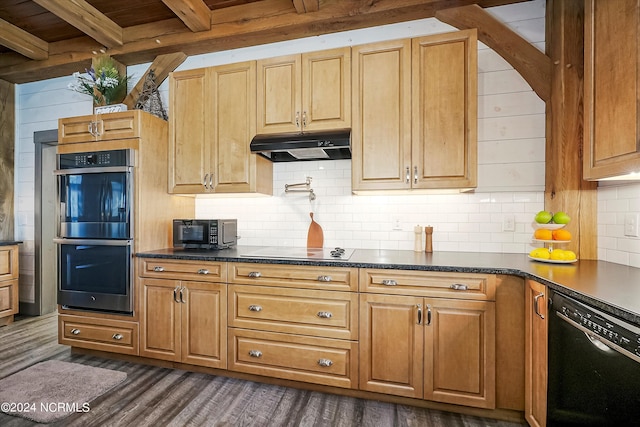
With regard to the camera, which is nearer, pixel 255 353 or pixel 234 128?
pixel 255 353

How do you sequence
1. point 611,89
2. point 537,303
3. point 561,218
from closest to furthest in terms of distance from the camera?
point 611,89
point 537,303
point 561,218

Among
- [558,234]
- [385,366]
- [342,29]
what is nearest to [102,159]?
[342,29]

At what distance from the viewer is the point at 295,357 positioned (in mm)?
2078

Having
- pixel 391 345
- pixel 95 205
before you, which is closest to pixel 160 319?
pixel 95 205

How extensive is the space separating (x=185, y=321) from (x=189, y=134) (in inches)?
59.6

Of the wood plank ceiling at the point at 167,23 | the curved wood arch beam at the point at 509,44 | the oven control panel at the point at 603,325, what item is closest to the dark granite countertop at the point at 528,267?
the oven control panel at the point at 603,325

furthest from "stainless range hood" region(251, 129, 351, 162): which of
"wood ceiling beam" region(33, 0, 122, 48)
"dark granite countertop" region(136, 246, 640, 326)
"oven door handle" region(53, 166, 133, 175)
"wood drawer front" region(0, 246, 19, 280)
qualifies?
"wood drawer front" region(0, 246, 19, 280)

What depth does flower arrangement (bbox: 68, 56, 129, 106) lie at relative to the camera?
2740mm

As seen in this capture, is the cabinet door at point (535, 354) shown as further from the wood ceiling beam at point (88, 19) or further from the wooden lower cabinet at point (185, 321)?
the wood ceiling beam at point (88, 19)

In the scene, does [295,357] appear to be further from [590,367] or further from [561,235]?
[561,235]

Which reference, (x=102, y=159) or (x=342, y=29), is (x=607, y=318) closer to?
(x=342, y=29)

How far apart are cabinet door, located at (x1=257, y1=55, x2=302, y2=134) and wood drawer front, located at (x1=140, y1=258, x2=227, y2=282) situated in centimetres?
110

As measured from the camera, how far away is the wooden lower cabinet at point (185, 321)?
2.23 meters

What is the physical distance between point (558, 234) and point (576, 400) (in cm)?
104
